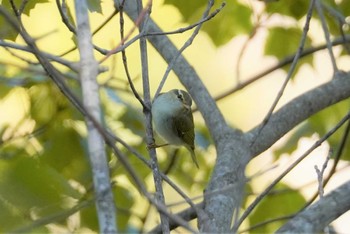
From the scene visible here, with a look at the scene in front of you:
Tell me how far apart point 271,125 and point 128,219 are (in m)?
0.87

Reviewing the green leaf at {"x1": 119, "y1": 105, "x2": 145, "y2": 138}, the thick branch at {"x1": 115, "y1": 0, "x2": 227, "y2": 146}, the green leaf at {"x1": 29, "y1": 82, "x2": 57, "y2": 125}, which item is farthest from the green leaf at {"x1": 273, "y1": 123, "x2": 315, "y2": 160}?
the green leaf at {"x1": 29, "y1": 82, "x2": 57, "y2": 125}

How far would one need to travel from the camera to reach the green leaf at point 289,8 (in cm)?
332

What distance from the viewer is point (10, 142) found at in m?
3.07

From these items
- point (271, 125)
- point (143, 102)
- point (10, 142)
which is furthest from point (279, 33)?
point (143, 102)

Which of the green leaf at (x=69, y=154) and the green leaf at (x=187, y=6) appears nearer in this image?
the green leaf at (x=69, y=154)

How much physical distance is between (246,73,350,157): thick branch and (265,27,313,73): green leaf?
30.1 inches

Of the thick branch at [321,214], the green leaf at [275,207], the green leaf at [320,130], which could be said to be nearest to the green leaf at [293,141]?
the green leaf at [320,130]

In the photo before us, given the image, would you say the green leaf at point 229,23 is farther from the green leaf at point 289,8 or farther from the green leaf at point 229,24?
the green leaf at point 289,8

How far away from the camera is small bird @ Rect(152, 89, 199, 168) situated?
3428mm

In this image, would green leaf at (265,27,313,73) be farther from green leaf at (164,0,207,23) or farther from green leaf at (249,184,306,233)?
green leaf at (249,184,306,233)

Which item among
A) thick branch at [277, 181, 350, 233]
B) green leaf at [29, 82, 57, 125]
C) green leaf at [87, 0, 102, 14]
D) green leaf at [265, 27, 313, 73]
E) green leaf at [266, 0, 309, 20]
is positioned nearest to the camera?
thick branch at [277, 181, 350, 233]

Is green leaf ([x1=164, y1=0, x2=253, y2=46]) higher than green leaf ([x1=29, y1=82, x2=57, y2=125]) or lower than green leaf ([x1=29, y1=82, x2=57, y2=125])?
higher

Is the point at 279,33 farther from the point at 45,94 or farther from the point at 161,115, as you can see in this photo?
the point at 45,94

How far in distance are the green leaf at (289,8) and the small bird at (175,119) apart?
→ 1.75ft
